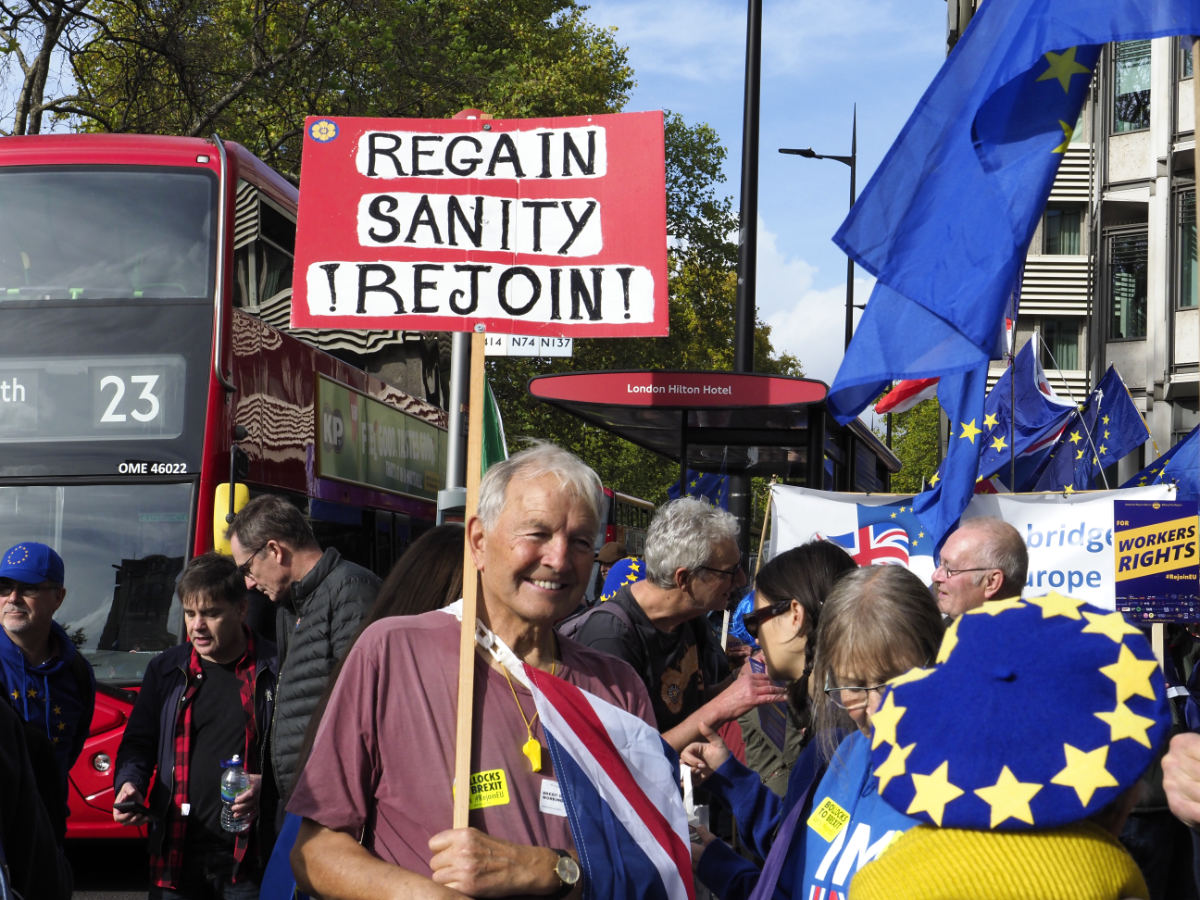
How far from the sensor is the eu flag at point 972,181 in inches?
188

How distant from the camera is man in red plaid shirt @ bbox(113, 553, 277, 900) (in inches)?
199

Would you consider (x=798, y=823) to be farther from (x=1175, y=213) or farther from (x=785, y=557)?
(x=1175, y=213)

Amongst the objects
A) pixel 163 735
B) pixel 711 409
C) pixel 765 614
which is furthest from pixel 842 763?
pixel 711 409

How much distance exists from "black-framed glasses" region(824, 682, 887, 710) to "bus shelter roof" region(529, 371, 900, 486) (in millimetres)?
7837

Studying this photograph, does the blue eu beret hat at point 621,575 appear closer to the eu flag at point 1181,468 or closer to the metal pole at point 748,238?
the eu flag at point 1181,468

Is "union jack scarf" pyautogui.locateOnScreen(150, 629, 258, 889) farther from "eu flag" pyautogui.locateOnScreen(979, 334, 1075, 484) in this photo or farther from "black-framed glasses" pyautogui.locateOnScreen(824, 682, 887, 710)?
"eu flag" pyautogui.locateOnScreen(979, 334, 1075, 484)

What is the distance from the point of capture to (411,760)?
2.94 m

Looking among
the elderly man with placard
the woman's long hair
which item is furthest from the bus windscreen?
the elderly man with placard

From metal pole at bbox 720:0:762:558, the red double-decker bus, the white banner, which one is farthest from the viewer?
metal pole at bbox 720:0:762:558

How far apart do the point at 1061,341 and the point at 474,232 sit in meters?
36.0

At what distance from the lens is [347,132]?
3811 mm

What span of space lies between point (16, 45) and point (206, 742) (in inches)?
553

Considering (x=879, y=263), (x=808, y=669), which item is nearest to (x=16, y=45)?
(x=879, y=263)

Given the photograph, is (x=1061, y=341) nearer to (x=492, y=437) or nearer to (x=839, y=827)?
(x=492, y=437)
